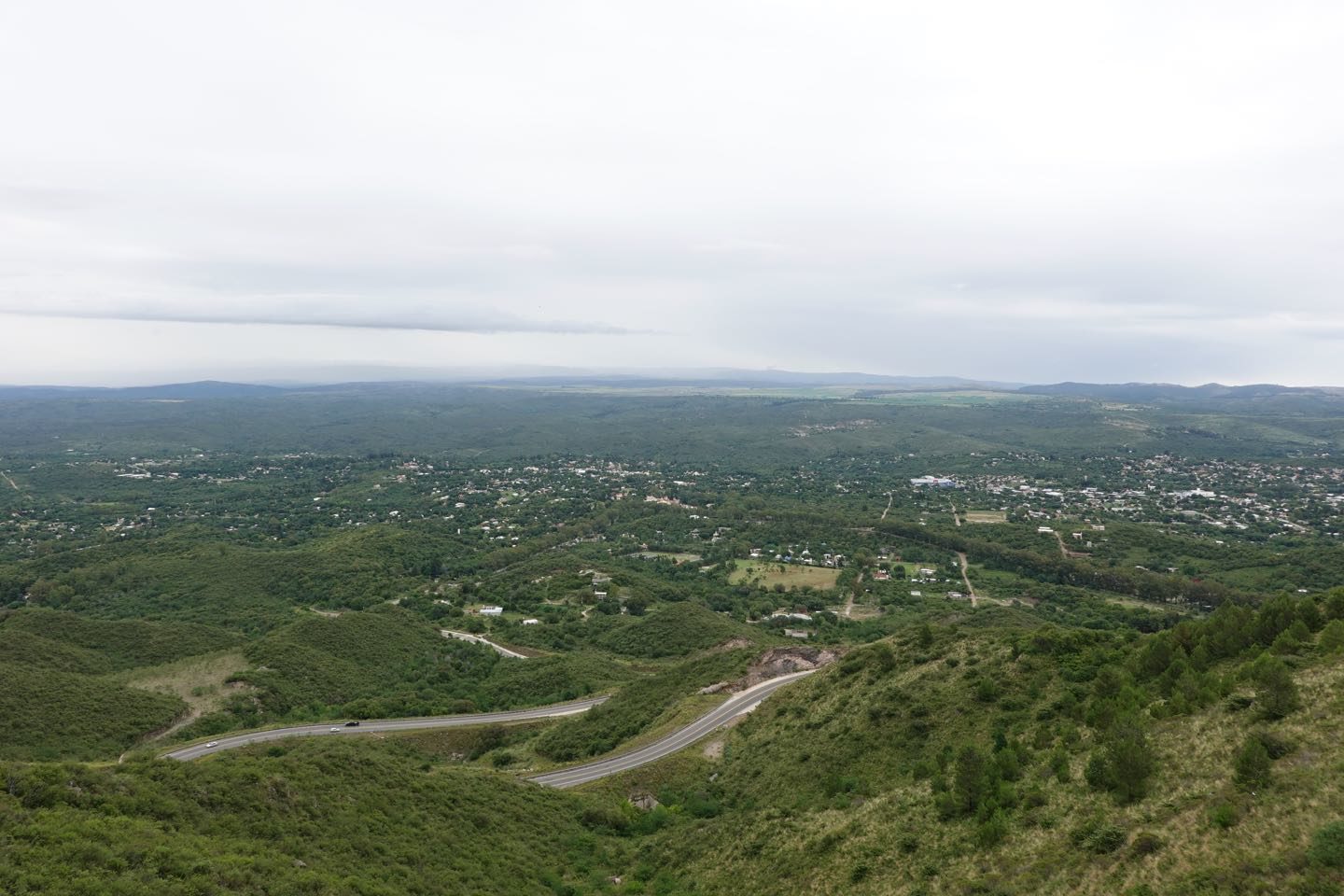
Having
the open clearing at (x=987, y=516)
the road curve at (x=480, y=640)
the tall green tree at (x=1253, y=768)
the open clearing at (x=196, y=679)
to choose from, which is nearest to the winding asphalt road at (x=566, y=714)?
the open clearing at (x=196, y=679)

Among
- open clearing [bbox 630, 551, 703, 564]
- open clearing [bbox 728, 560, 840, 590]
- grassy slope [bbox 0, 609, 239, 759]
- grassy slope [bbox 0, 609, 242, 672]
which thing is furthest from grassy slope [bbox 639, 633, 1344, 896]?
open clearing [bbox 630, 551, 703, 564]

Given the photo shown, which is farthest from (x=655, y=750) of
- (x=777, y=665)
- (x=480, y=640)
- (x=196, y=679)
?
(x=196, y=679)

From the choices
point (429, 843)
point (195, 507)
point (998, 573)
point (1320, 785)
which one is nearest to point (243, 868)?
point (429, 843)

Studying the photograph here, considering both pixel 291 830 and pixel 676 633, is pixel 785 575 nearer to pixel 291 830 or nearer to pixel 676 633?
pixel 676 633

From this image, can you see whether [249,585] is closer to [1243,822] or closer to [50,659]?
[50,659]

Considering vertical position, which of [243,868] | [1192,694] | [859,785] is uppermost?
[1192,694]
